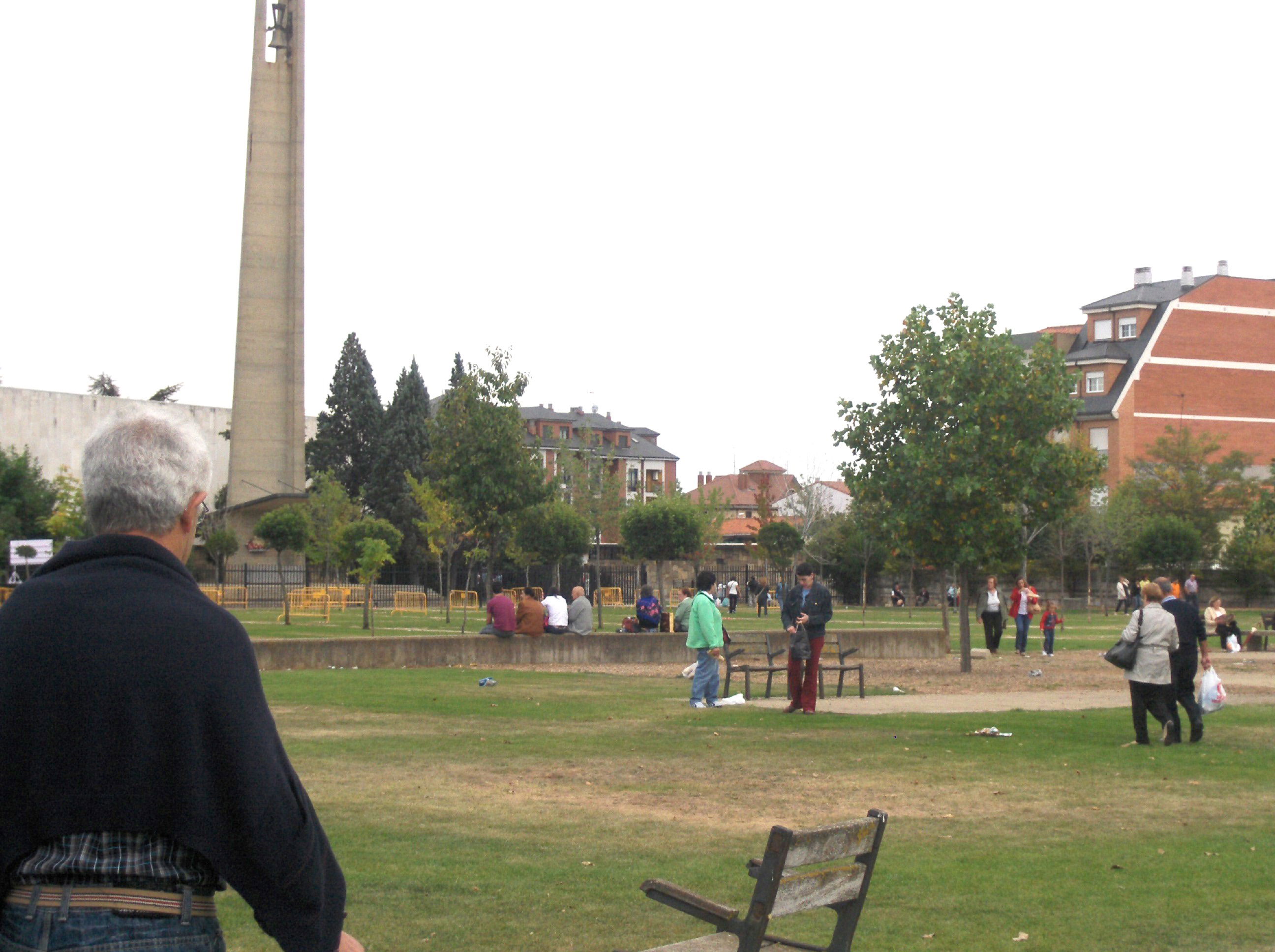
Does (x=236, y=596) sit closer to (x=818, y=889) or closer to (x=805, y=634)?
(x=805, y=634)

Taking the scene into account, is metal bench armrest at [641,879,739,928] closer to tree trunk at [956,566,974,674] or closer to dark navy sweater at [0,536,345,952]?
dark navy sweater at [0,536,345,952]

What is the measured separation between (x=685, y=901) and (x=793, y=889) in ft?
1.15

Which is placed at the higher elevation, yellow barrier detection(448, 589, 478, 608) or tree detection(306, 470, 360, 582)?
tree detection(306, 470, 360, 582)

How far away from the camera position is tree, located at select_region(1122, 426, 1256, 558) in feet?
218

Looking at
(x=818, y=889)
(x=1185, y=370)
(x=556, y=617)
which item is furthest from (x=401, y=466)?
(x=818, y=889)

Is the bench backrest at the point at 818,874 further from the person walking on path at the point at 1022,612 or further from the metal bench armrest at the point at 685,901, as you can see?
the person walking on path at the point at 1022,612

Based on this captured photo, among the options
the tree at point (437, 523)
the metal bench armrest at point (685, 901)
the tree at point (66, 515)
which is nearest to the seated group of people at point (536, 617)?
the tree at point (66, 515)

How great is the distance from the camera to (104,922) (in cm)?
258

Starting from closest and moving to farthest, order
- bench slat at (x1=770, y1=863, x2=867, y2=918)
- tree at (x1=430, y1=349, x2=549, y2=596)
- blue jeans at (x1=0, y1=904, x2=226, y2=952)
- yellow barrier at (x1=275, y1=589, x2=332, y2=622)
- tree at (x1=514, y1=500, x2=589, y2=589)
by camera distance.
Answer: blue jeans at (x1=0, y1=904, x2=226, y2=952) < bench slat at (x1=770, y1=863, x2=867, y2=918) < tree at (x1=430, y1=349, x2=549, y2=596) < yellow barrier at (x1=275, y1=589, x2=332, y2=622) < tree at (x1=514, y1=500, x2=589, y2=589)

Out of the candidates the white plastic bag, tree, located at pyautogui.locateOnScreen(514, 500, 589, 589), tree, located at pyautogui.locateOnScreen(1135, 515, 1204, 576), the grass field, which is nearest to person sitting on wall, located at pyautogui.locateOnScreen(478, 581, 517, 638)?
the grass field

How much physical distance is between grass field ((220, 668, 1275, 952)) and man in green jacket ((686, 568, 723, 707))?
0.83m

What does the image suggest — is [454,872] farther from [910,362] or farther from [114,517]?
[910,362]

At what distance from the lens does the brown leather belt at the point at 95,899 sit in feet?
8.53

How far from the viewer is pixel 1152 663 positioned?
1403 centimetres
